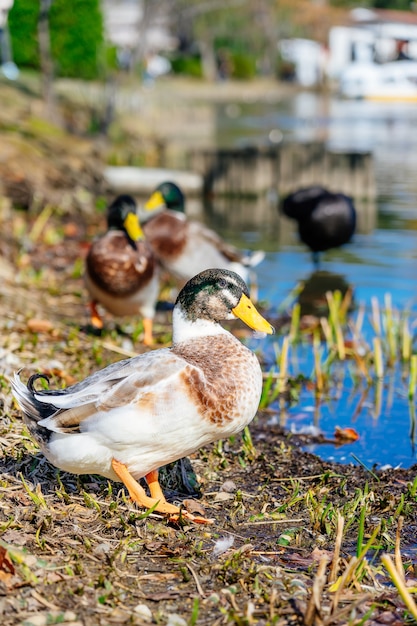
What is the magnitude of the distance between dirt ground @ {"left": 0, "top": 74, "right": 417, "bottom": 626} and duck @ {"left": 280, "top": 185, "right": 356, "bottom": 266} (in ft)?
11.1

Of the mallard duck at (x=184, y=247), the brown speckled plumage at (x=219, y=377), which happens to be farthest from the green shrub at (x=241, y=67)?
the brown speckled plumage at (x=219, y=377)

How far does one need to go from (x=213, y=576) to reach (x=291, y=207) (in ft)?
19.3

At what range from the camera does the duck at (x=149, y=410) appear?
111 inches

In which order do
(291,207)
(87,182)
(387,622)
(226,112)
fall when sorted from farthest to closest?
(226,112), (87,182), (291,207), (387,622)

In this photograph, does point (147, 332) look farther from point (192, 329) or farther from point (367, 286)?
point (367, 286)

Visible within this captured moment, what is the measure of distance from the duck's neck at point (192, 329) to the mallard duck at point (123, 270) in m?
2.00

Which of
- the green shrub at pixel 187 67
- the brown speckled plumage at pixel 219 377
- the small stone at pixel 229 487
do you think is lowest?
the green shrub at pixel 187 67

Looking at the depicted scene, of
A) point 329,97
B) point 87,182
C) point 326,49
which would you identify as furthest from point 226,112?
point 326,49

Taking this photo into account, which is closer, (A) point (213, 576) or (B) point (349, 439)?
(A) point (213, 576)

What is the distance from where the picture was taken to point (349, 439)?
4207 millimetres

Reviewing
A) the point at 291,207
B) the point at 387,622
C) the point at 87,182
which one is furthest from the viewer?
the point at 87,182

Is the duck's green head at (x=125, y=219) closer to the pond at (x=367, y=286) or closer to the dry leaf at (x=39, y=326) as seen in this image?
the dry leaf at (x=39, y=326)

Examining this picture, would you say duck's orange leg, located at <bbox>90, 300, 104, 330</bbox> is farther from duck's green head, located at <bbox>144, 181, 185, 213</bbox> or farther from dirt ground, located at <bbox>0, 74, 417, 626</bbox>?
duck's green head, located at <bbox>144, 181, 185, 213</bbox>

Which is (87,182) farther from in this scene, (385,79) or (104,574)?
(385,79)
